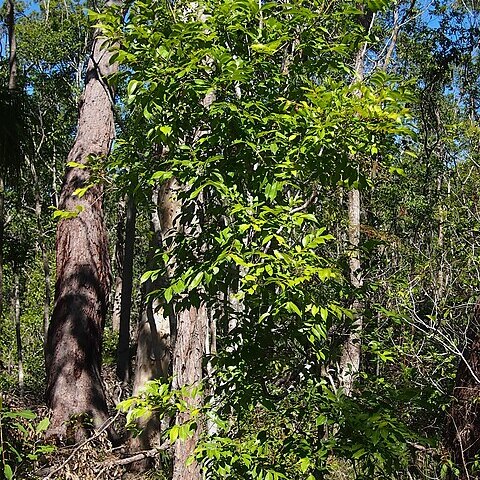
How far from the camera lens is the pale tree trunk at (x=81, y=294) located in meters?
5.75

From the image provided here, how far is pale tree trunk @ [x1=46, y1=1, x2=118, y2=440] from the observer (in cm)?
575

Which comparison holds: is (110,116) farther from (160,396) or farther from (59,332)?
(160,396)

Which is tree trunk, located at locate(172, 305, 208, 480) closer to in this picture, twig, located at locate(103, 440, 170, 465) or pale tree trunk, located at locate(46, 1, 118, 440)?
twig, located at locate(103, 440, 170, 465)

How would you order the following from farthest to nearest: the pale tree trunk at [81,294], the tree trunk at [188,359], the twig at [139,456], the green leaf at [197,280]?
the pale tree trunk at [81,294]
the twig at [139,456]
the tree trunk at [188,359]
the green leaf at [197,280]

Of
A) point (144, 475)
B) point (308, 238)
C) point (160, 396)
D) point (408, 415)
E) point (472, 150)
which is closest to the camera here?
point (308, 238)

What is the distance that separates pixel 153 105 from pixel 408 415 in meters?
2.67

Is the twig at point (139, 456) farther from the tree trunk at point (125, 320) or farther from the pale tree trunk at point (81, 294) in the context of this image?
the tree trunk at point (125, 320)

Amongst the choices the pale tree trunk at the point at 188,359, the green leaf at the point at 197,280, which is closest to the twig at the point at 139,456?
the pale tree trunk at the point at 188,359

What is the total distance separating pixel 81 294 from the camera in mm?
6109

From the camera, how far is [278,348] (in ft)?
11.1

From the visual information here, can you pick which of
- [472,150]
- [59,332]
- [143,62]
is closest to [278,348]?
[143,62]

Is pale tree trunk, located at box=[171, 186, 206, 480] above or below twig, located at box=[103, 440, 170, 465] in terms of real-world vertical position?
above

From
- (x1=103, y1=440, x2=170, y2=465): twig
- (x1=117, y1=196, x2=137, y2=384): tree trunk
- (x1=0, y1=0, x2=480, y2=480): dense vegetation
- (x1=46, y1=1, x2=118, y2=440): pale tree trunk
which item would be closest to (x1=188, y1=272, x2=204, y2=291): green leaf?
(x1=0, y1=0, x2=480, y2=480): dense vegetation

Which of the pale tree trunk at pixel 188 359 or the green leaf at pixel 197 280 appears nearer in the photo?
the green leaf at pixel 197 280
